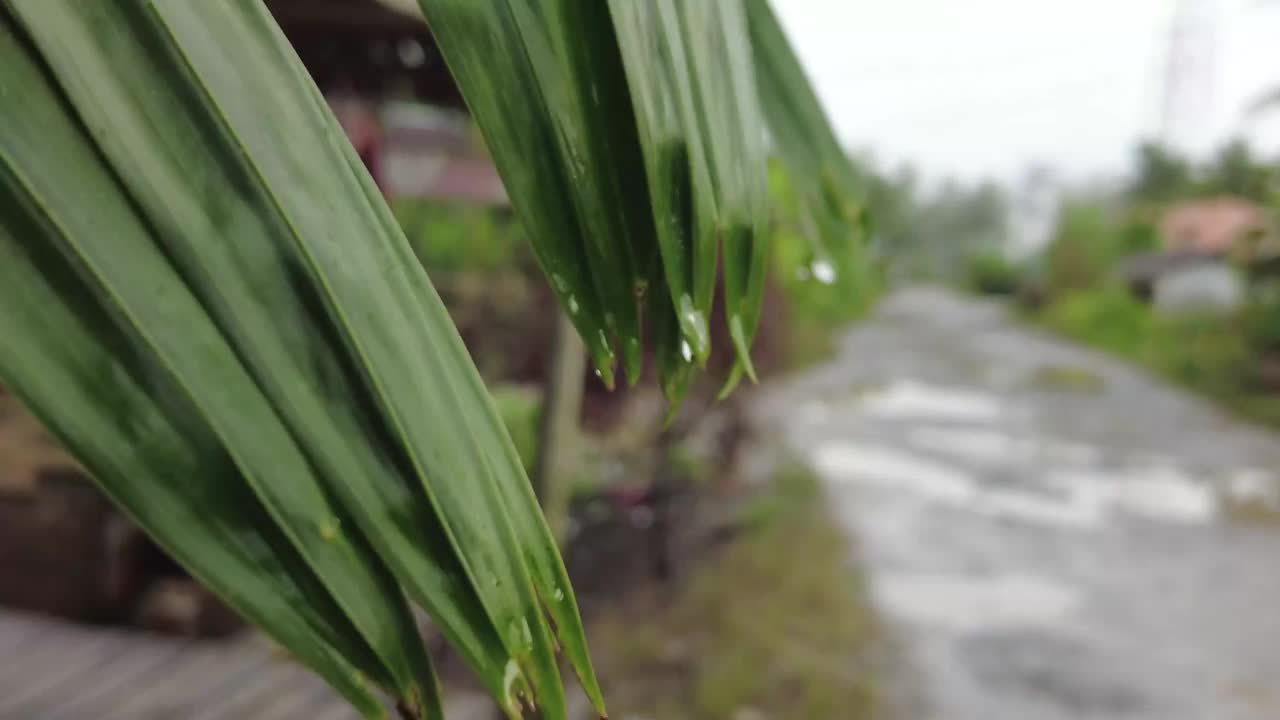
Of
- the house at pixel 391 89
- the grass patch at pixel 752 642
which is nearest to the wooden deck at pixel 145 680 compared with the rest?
the house at pixel 391 89

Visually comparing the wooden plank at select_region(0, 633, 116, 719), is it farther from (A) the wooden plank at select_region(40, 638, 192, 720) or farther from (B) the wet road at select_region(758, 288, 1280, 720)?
(B) the wet road at select_region(758, 288, 1280, 720)

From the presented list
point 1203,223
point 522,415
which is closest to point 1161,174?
point 1203,223

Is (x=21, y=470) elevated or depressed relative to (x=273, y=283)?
depressed

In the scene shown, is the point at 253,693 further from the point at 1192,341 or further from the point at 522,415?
the point at 1192,341

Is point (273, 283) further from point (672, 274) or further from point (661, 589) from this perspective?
point (661, 589)

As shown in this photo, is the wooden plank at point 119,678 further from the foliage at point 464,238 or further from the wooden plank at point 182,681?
the foliage at point 464,238

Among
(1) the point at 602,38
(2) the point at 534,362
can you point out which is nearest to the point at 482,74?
(1) the point at 602,38

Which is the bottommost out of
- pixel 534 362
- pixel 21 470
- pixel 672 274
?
pixel 534 362

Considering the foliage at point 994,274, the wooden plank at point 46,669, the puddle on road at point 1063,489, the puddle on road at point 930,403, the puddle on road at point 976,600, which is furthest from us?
the foliage at point 994,274
